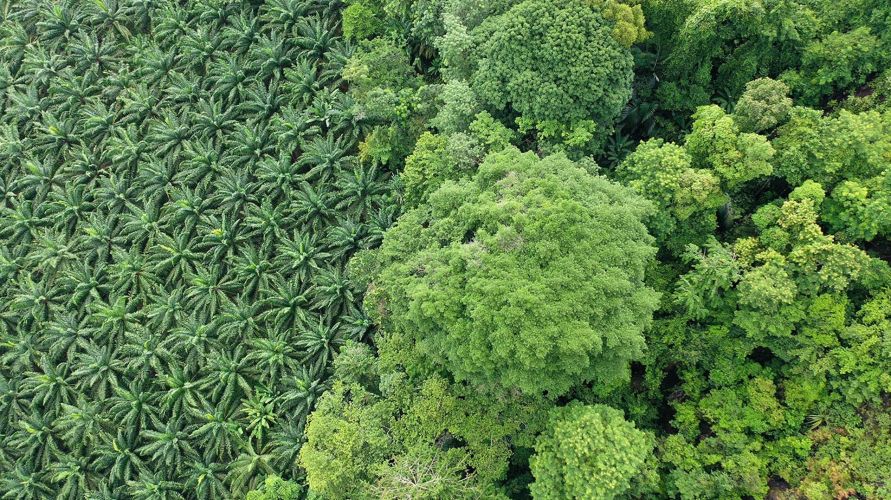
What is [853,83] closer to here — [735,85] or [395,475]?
[735,85]

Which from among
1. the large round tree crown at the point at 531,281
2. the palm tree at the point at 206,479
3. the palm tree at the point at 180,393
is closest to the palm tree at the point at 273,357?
the palm tree at the point at 180,393

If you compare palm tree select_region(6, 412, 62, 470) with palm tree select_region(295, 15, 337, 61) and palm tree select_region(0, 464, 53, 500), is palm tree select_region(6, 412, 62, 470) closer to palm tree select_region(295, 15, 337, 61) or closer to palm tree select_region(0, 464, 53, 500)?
palm tree select_region(0, 464, 53, 500)

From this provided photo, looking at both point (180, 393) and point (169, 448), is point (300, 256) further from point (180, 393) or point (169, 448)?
point (169, 448)

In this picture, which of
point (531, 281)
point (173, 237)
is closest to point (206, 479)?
point (173, 237)

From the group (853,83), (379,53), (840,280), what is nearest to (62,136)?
(379,53)

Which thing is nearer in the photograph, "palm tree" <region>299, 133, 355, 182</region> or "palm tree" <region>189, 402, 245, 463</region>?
"palm tree" <region>189, 402, 245, 463</region>

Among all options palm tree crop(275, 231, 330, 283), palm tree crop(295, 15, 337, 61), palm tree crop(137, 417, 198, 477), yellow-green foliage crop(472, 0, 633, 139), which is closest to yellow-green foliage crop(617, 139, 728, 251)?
yellow-green foliage crop(472, 0, 633, 139)

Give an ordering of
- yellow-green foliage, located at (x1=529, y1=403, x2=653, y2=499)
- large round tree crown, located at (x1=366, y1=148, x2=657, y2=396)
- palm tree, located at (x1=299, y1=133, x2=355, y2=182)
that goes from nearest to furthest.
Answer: yellow-green foliage, located at (x1=529, y1=403, x2=653, y2=499) < large round tree crown, located at (x1=366, y1=148, x2=657, y2=396) < palm tree, located at (x1=299, y1=133, x2=355, y2=182)

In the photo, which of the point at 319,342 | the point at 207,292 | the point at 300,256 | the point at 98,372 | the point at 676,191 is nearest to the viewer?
the point at 676,191
